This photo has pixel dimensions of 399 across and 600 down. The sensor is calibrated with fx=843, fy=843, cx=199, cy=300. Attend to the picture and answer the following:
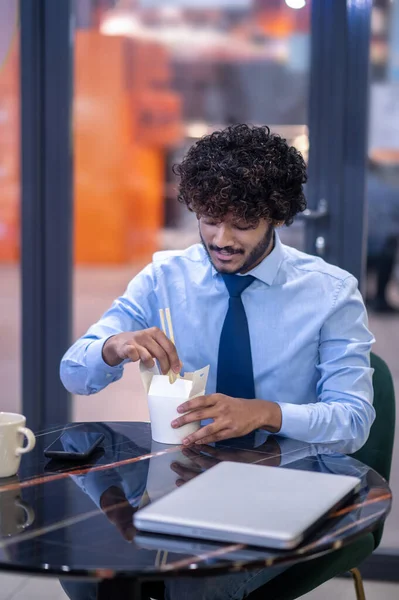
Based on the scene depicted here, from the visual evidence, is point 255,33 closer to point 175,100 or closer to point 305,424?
point 175,100

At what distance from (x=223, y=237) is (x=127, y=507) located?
745 millimetres

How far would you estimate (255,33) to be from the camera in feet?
9.48

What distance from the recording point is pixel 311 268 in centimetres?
205

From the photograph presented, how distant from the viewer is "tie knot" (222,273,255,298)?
77.4 inches

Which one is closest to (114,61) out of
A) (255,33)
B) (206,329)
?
(255,33)

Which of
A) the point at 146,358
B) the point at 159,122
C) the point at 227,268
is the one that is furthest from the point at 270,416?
the point at 159,122

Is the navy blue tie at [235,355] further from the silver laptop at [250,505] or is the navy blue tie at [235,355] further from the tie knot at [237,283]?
the silver laptop at [250,505]

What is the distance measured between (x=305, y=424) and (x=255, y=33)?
5.43 feet

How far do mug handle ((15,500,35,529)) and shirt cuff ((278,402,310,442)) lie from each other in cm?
60

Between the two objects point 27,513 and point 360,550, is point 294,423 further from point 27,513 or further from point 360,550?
point 27,513

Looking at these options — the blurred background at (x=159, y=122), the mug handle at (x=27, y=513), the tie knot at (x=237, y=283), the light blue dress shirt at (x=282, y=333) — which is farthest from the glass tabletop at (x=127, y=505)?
the blurred background at (x=159, y=122)

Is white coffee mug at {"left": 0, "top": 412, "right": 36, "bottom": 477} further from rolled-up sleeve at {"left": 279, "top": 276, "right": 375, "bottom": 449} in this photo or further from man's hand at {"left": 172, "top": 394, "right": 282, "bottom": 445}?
rolled-up sleeve at {"left": 279, "top": 276, "right": 375, "bottom": 449}

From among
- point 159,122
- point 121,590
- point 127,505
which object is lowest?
point 121,590

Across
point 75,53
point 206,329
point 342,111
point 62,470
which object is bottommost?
point 62,470
